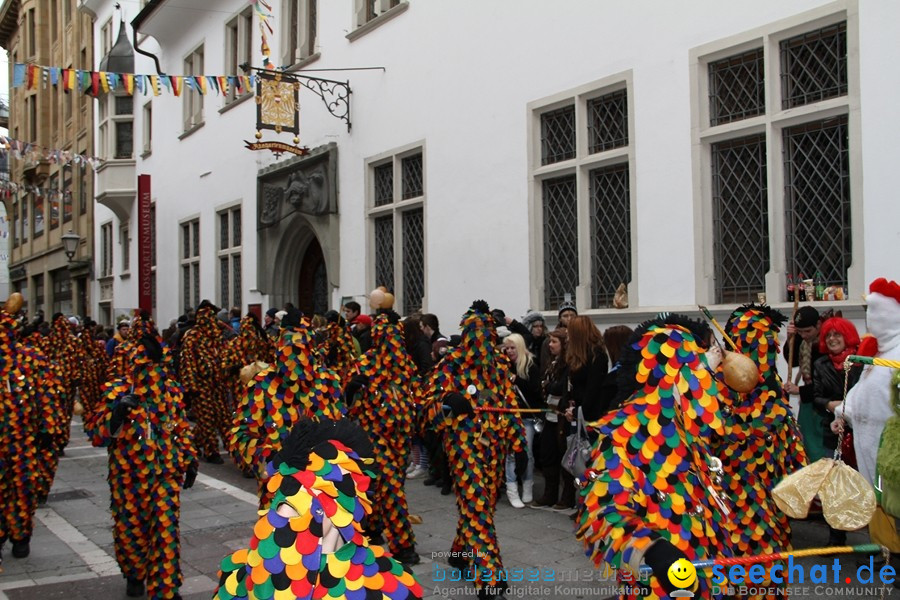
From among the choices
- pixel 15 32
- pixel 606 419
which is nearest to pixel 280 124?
pixel 606 419

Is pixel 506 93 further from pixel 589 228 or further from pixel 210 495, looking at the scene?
pixel 210 495

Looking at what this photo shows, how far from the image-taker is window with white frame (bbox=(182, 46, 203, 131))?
810 inches

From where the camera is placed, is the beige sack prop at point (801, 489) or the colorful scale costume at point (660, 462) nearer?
the colorful scale costume at point (660, 462)

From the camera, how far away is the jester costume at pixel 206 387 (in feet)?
36.0

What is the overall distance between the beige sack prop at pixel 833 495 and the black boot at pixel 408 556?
331cm

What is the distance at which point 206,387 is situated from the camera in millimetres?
11023

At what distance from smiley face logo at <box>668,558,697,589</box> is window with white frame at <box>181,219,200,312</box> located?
63.0 feet

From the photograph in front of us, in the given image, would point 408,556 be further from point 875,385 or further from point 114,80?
point 114,80

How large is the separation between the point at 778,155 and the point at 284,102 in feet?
28.7

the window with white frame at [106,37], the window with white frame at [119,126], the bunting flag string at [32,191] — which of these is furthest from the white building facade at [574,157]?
the window with white frame at [106,37]

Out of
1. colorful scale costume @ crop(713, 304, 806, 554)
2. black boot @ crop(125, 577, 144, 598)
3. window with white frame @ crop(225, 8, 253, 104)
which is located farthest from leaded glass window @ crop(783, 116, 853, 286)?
window with white frame @ crop(225, 8, 253, 104)

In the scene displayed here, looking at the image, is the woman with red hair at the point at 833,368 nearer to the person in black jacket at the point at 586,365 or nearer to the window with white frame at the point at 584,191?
the person in black jacket at the point at 586,365

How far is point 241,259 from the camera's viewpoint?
18.4m

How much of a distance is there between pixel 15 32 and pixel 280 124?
1238 inches
